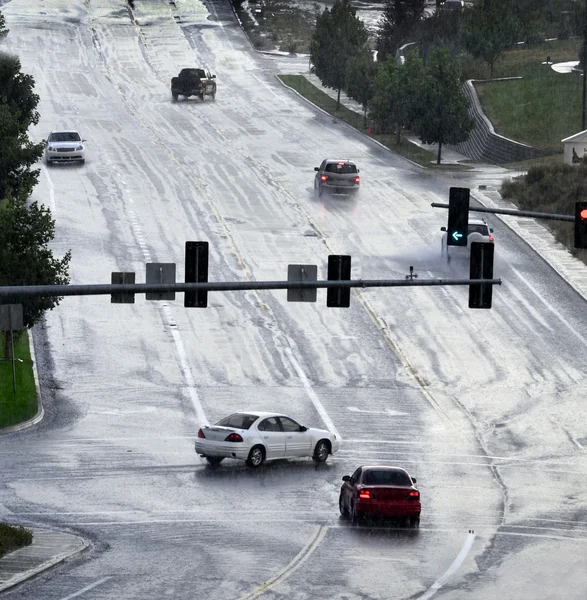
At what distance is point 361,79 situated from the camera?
3762 inches

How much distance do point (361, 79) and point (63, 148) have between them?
26631 millimetres

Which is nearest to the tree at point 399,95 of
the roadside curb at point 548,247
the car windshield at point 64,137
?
the roadside curb at point 548,247

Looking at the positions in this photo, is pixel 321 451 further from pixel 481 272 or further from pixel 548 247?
pixel 548 247

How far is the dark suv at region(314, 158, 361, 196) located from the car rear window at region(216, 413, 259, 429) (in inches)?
1381

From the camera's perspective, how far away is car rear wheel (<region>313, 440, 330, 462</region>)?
3850 cm

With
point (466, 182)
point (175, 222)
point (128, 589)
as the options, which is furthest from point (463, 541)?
point (466, 182)

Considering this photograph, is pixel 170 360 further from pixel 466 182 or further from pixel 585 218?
pixel 466 182

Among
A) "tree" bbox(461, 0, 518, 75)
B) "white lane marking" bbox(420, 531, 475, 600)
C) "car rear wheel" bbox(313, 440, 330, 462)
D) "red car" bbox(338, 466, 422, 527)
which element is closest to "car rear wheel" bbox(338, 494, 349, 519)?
"red car" bbox(338, 466, 422, 527)

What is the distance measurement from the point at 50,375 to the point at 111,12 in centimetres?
8559

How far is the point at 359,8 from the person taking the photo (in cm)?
15012

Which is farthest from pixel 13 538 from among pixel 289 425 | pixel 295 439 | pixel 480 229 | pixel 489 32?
pixel 489 32

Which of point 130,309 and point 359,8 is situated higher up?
point 359,8

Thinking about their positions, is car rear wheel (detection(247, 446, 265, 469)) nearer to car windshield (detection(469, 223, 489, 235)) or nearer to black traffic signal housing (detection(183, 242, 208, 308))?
black traffic signal housing (detection(183, 242, 208, 308))

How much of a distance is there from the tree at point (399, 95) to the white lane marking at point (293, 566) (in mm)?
56078
